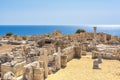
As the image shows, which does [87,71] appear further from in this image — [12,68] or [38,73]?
[12,68]

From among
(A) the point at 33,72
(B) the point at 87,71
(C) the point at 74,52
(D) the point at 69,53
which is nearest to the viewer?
(A) the point at 33,72

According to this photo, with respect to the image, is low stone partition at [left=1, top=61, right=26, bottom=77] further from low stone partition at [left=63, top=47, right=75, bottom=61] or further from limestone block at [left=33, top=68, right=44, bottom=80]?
low stone partition at [left=63, top=47, right=75, bottom=61]

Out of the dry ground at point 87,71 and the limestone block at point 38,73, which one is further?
the dry ground at point 87,71

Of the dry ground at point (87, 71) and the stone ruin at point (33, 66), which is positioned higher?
the stone ruin at point (33, 66)

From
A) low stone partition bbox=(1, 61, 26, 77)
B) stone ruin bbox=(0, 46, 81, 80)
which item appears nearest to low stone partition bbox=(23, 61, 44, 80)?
stone ruin bbox=(0, 46, 81, 80)

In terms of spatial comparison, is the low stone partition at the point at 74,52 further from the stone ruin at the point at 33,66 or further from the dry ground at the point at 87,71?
the dry ground at the point at 87,71

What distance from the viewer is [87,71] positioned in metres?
15.7

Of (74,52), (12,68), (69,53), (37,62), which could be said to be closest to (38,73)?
(37,62)

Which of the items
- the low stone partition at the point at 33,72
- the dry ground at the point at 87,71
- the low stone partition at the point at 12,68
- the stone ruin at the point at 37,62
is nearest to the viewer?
the low stone partition at the point at 33,72

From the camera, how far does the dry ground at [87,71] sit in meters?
13.9

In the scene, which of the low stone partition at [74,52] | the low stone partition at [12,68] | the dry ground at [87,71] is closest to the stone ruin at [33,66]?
the low stone partition at [12,68]

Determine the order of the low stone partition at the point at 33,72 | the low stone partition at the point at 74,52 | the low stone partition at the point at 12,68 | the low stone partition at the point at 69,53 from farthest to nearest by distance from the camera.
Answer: the low stone partition at the point at 74,52, the low stone partition at the point at 69,53, the low stone partition at the point at 12,68, the low stone partition at the point at 33,72

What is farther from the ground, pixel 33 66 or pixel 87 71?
pixel 33 66

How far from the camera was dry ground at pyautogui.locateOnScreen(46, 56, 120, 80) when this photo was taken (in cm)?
1393
